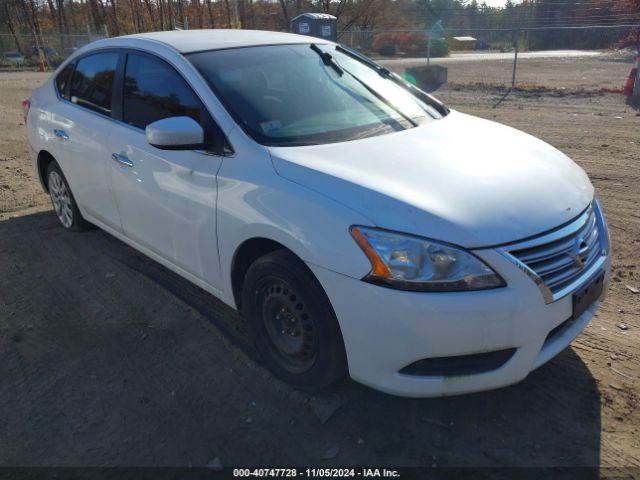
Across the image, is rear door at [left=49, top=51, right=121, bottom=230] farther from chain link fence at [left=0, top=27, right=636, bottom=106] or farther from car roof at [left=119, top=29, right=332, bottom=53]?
chain link fence at [left=0, top=27, right=636, bottom=106]

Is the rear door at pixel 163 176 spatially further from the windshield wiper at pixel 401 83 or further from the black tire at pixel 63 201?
the windshield wiper at pixel 401 83

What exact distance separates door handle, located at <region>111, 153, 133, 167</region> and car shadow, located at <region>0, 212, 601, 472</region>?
99 cm

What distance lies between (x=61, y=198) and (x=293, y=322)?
10.5 ft

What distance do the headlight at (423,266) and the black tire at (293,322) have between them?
346 millimetres

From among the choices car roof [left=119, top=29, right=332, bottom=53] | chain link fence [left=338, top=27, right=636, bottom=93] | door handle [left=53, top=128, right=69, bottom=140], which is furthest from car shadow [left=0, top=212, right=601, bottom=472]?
chain link fence [left=338, top=27, right=636, bottom=93]

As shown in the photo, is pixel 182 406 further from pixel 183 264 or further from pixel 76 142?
pixel 76 142

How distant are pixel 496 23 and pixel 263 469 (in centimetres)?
5112

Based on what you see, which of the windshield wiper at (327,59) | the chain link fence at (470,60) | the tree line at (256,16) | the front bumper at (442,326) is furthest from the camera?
the tree line at (256,16)

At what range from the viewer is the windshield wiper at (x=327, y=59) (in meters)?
3.58

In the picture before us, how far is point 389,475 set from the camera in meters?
2.24

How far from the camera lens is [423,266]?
2145mm

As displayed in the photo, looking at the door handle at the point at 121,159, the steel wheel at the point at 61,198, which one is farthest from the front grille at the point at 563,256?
the steel wheel at the point at 61,198

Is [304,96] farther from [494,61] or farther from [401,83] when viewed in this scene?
[494,61]

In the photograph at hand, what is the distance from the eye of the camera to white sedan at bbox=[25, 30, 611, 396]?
2.15m
